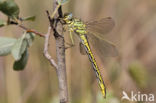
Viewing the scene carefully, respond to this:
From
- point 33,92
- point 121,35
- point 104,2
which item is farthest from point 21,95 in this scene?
point 104,2

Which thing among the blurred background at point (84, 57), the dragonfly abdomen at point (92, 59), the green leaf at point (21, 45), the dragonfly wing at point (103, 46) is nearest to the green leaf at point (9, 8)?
the green leaf at point (21, 45)

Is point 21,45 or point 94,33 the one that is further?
point 94,33

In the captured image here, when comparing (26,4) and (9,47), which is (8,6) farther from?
(26,4)

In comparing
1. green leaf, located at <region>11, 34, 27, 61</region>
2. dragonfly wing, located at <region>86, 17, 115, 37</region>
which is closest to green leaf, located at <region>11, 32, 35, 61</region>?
green leaf, located at <region>11, 34, 27, 61</region>

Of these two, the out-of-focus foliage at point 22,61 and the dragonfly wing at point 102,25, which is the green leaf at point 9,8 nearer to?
the out-of-focus foliage at point 22,61

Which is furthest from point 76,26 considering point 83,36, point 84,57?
point 84,57

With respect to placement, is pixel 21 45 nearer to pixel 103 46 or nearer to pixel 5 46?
pixel 5 46

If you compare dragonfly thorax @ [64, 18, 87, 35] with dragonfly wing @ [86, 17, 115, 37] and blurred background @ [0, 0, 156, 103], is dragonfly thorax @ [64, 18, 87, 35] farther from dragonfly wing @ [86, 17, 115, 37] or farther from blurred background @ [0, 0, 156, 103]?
blurred background @ [0, 0, 156, 103]
